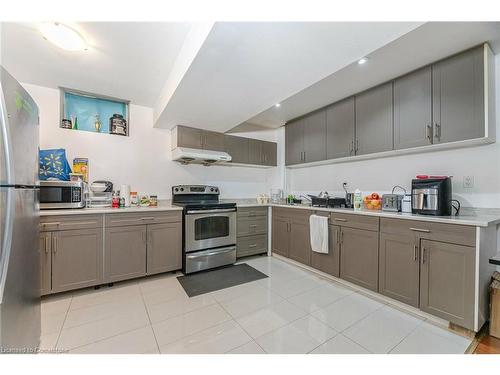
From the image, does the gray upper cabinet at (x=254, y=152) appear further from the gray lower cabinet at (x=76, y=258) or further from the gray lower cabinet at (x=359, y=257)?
the gray lower cabinet at (x=76, y=258)

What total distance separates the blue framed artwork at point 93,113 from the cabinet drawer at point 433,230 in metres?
3.58

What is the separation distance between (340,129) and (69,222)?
11.2ft

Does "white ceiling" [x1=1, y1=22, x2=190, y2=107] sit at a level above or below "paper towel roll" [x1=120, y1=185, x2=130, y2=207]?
above

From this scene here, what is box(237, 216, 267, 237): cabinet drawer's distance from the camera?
3409mm

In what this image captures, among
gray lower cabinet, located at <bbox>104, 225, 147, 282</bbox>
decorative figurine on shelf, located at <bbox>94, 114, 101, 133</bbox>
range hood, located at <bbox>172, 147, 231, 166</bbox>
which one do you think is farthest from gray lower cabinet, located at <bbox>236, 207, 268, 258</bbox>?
decorative figurine on shelf, located at <bbox>94, 114, 101, 133</bbox>

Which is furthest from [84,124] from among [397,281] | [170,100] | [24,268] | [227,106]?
[397,281]

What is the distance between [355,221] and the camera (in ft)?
7.67

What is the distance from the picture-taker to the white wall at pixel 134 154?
264 cm

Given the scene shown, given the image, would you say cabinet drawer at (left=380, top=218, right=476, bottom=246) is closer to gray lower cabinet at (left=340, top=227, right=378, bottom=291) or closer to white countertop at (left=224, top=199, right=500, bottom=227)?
white countertop at (left=224, top=199, right=500, bottom=227)

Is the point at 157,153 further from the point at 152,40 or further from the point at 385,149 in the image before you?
the point at 385,149

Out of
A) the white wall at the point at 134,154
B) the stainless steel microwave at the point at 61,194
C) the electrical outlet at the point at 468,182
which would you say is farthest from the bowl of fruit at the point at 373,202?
the stainless steel microwave at the point at 61,194

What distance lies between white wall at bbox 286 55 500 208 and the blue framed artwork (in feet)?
10.3

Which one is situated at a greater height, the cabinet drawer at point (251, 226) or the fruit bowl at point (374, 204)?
the fruit bowl at point (374, 204)

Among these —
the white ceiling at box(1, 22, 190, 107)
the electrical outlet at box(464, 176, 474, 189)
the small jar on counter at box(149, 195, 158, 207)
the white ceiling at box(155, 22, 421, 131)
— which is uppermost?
the white ceiling at box(1, 22, 190, 107)
